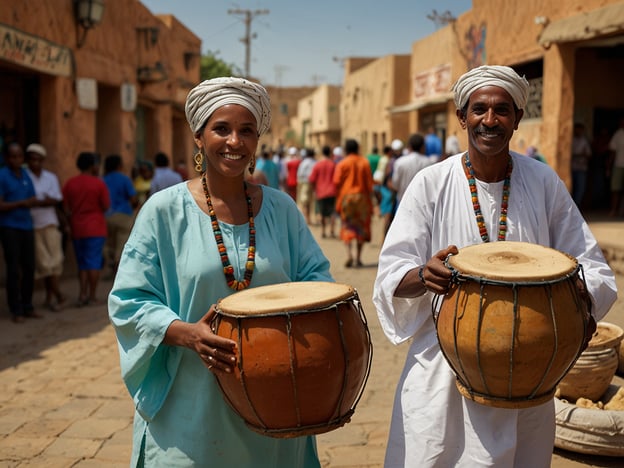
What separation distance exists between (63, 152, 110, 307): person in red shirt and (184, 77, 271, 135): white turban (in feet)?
19.5

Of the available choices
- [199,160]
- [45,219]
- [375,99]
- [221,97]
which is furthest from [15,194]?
[375,99]

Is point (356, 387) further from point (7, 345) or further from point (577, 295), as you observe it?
point (7, 345)

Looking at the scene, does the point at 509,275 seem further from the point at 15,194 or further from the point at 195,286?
the point at 15,194

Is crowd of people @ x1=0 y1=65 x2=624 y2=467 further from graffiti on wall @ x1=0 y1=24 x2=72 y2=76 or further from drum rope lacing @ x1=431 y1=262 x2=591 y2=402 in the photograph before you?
graffiti on wall @ x1=0 y1=24 x2=72 y2=76

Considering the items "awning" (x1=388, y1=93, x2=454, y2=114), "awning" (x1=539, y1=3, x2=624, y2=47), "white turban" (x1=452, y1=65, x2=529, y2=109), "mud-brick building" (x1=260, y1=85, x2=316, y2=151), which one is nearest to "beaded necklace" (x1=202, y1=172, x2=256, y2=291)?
"white turban" (x1=452, y1=65, x2=529, y2=109)

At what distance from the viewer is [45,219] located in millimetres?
7812

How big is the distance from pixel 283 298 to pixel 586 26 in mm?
8571

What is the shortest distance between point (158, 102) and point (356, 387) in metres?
13.6

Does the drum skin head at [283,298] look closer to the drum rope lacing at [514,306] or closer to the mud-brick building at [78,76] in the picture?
the drum rope lacing at [514,306]

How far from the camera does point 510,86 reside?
261 cm

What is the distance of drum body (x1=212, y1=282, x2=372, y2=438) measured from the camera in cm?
→ 211

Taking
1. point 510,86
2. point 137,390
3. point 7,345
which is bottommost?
point 7,345

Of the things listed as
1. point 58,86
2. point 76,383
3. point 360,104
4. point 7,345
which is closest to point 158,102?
point 58,86

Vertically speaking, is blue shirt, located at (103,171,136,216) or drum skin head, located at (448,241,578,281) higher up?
drum skin head, located at (448,241,578,281)
